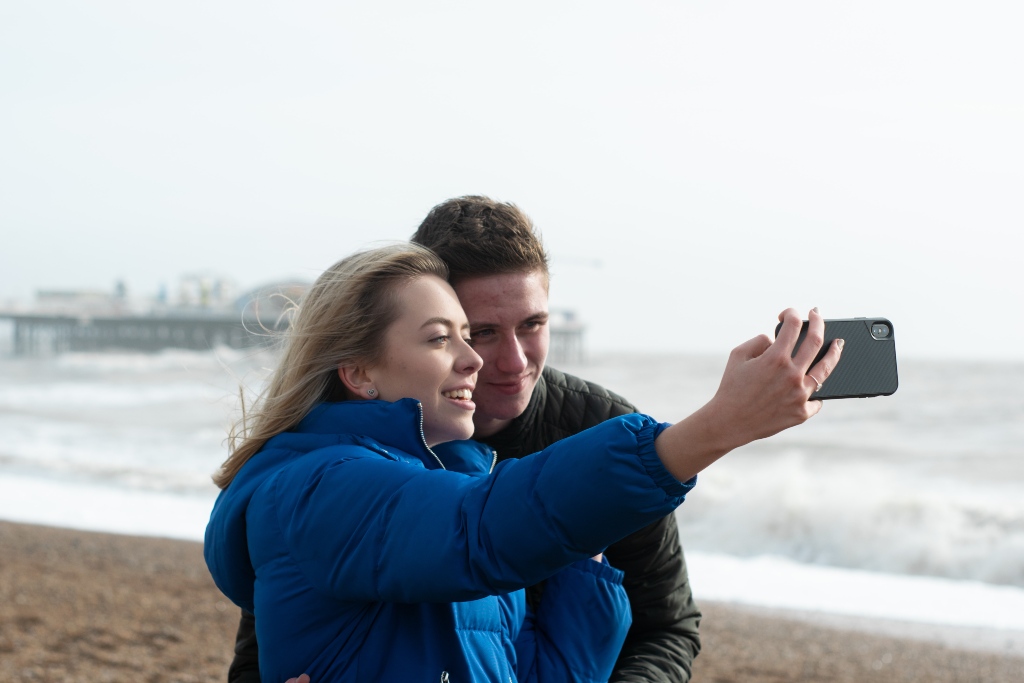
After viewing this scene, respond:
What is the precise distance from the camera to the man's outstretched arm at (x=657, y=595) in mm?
2406

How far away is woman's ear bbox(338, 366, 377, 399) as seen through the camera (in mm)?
1687

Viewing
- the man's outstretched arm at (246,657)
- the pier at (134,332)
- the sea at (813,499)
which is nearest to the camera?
the man's outstretched arm at (246,657)

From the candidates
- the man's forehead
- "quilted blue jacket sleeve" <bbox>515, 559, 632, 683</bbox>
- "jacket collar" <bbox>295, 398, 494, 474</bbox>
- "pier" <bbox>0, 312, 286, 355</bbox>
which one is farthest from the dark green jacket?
"pier" <bbox>0, 312, 286, 355</bbox>

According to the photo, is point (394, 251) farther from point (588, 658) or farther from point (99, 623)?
point (99, 623)

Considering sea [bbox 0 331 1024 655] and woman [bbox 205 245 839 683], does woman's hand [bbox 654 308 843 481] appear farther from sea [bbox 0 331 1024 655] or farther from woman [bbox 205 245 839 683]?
sea [bbox 0 331 1024 655]

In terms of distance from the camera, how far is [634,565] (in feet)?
8.02

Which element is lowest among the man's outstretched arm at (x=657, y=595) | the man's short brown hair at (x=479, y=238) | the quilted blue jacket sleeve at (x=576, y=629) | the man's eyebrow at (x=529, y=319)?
the man's outstretched arm at (x=657, y=595)

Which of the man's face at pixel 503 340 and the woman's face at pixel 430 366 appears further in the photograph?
the man's face at pixel 503 340

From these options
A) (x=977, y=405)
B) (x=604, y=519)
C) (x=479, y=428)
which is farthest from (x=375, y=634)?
(x=977, y=405)

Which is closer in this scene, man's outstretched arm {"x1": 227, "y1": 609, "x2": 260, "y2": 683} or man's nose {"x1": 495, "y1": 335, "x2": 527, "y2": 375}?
man's nose {"x1": 495, "y1": 335, "x2": 527, "y2": 375}

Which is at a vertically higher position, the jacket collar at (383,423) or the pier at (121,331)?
the jacket collar at (383,423)

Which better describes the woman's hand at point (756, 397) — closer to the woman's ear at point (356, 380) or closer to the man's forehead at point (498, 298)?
the woman's ear at point (356, 380)

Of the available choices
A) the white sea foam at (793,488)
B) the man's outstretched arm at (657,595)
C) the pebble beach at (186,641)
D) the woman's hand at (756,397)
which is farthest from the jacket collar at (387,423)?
the pebble beach at (186,641)

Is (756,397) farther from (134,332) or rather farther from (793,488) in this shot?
(134,332)
